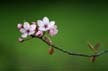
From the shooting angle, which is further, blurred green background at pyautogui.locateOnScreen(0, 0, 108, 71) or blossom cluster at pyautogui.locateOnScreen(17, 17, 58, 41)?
blurred green background at pyautogui.locateOnScreen(0, 0, 108, 71)

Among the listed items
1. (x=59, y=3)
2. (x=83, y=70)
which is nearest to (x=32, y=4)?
(x=59, y=3)

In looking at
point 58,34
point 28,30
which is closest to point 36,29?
point 28,30

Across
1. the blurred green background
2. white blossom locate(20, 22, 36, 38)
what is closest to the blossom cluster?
white blossom locate(20, 22, 36, 38)

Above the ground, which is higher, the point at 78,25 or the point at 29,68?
the point at 78,25

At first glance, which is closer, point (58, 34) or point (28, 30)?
point (28, 30)

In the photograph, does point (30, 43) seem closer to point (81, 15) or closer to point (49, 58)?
point (49, 58)

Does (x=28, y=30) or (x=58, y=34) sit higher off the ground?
(x=58, y=34)

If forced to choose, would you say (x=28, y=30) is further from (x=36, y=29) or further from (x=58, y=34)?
(x=58, y=34)

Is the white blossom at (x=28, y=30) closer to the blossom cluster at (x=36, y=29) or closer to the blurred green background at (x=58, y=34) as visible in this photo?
the blossom cluster at (x=36, y=29)

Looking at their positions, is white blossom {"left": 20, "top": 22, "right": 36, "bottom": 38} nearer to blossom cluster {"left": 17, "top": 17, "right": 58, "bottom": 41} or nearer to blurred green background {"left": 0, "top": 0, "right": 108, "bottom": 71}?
blossom cluster {"left": 17, "top": 17, "right": 58, "bottom": 41}
